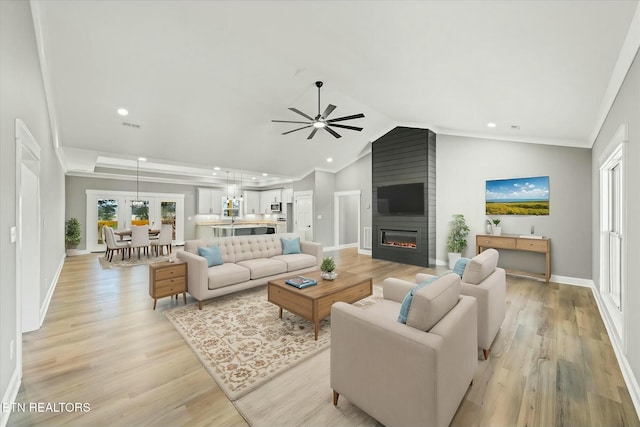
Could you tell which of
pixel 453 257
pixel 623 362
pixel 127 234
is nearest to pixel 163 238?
pixel 127 234

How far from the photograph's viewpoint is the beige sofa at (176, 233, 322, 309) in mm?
3701

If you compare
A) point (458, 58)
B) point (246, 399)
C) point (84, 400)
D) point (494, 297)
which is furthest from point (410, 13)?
point (84, 400)

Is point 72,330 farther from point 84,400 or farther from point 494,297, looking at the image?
point 494,297

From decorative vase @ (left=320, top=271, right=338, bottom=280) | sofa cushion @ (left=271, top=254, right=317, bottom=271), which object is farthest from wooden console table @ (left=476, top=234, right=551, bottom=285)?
decorative vase @ (left=320, top=271, right=338, bottom=280)

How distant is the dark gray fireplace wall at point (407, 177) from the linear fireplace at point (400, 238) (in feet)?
0.26

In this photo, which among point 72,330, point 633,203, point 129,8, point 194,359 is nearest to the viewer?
point 633,203

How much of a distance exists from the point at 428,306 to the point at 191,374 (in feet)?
6.62

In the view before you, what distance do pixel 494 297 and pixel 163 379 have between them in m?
3.01

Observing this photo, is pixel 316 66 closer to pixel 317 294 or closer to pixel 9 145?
pixel 317 294

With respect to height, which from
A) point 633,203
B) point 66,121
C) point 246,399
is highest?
point 66,121

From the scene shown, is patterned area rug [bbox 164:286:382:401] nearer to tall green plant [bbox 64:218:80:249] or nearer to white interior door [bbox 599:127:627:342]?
white interior door [bbox 599:127:627:342]

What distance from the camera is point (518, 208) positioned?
547 cm

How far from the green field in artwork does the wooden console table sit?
0.50m

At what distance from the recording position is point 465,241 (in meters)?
6.04
